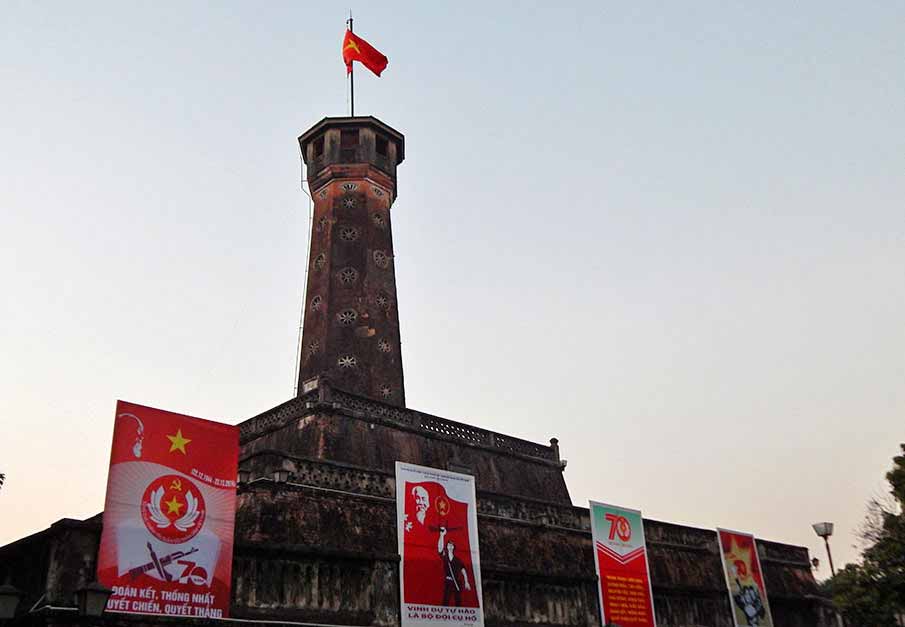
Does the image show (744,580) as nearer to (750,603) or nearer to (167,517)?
(750,603)

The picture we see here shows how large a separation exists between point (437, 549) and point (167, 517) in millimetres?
6989

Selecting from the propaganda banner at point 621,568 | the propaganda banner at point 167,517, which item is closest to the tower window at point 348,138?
the propaganda banner at point 621,568

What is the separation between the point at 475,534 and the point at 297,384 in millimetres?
10565

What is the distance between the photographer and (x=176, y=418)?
55.2 feet

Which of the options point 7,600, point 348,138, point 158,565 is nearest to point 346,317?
point 348,138

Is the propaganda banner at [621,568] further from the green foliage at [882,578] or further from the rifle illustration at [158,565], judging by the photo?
the rifle illustration at [158,565]

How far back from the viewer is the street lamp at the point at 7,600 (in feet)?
36.7

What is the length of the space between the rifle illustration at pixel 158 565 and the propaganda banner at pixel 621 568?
485 inches

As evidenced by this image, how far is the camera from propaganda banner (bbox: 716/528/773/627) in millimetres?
26688

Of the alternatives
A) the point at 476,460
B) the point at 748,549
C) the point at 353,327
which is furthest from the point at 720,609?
the point at 353,327

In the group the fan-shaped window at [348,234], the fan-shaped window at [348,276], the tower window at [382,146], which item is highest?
the tower window at [382,146]

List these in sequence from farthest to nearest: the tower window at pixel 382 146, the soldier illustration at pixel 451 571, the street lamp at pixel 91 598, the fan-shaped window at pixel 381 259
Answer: the tower window at pixel 382 146, the fan-shaped window at pixel 381 259, the soldier illustration at pixel 451 571, the street lamp at pixel 91 598

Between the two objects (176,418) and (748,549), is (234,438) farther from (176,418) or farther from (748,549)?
(748,549)

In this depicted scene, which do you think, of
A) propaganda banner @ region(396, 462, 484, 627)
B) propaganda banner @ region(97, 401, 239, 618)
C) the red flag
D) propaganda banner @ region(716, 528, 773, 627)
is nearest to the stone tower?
the red flag
